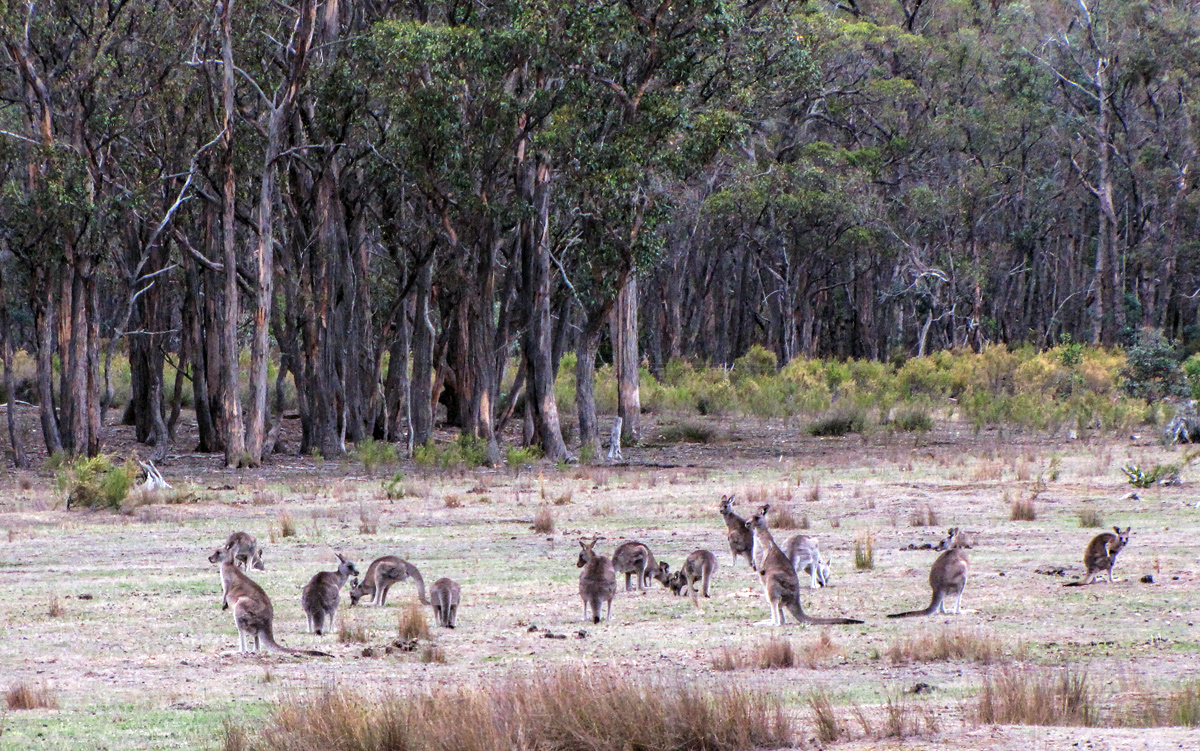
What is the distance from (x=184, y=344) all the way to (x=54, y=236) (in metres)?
8.41

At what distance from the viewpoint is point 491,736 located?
6.33m

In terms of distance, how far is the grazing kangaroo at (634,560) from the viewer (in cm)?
1229

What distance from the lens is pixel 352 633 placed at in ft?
34.0

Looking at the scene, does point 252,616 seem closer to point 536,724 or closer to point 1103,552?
point 536,724

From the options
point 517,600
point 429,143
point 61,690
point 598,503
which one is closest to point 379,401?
point 429,143

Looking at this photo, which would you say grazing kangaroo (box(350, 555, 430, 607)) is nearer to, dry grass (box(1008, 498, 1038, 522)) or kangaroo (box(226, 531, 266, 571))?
kangaroo (box(226, 531, 266, 571))

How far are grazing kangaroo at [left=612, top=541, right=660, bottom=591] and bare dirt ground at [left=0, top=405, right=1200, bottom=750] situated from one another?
0.95 ft

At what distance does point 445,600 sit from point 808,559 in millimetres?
3269

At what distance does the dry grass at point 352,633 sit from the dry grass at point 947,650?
3534 millimetres

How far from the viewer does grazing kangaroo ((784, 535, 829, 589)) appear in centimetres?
1216

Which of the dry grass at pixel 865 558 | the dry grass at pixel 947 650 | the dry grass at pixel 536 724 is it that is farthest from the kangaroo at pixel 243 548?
the dry grass at pixel 536 724

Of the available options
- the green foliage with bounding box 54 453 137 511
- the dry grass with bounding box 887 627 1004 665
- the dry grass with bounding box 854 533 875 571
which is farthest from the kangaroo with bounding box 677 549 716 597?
the green foliage with bounding box 54 453 137 511

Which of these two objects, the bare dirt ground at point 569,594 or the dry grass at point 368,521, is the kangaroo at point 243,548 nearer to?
the bare dirt ground at point 569,594

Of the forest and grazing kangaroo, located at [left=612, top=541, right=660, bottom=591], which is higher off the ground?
the forest
